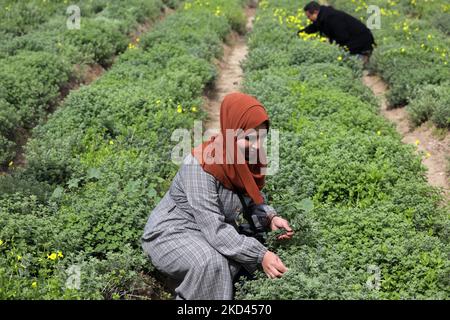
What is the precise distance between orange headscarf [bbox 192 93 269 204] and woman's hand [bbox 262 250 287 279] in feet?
1.35

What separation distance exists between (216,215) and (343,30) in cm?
796

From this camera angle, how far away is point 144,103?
280 inches

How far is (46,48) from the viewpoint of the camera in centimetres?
938

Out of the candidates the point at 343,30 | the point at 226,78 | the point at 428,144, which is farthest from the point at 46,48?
the point at 428,144

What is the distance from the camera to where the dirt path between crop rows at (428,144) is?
6.51 meters

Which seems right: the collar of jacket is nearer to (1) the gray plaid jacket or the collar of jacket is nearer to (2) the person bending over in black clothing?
(2) the person bending over in black clothing

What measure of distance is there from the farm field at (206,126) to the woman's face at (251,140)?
84 centimetres

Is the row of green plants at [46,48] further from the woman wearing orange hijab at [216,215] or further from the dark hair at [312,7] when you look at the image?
the dark hair at [312,7]

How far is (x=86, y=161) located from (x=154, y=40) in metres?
5.32

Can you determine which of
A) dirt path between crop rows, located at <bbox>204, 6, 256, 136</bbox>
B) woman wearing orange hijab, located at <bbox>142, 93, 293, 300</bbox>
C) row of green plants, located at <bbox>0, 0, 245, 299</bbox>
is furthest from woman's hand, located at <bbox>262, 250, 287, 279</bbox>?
dirt path between crop rows, located at <bbox>204, 6, 256, 136</bbox>

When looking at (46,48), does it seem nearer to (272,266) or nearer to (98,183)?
(98,183)

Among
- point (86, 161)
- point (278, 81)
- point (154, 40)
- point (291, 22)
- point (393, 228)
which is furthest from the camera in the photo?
point (291, 22)
